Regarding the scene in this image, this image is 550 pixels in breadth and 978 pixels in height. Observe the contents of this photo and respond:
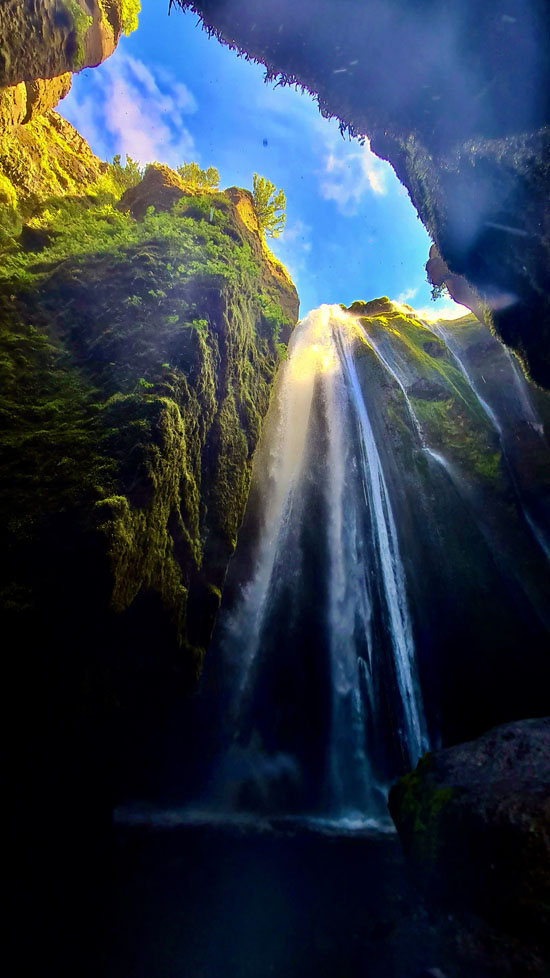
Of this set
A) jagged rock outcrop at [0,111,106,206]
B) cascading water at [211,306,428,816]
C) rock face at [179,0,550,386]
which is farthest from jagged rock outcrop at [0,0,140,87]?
cascading water at [211,306,428,816]

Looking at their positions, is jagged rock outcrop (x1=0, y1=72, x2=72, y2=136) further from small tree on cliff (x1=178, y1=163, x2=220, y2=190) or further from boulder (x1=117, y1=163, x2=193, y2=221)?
small tree on cliff (x1=178, y1=163, x2=220, y2=190)

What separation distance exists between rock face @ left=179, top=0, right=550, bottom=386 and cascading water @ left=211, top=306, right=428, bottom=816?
5948mm

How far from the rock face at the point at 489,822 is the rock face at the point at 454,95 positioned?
7.35 metres

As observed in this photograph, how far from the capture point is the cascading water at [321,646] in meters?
7.68

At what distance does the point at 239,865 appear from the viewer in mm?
5875

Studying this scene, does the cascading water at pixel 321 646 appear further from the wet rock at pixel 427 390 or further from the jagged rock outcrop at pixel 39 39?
the jagged rock outcrop at pixel 39 39

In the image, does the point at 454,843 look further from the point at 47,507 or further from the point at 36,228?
the point at 36,228

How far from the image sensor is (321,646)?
8.76m

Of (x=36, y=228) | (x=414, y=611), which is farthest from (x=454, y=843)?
(x=36, y=228)

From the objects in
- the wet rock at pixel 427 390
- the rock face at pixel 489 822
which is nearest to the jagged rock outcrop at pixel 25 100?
the wet rock at pixel 427 390

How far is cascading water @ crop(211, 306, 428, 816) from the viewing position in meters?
7.68

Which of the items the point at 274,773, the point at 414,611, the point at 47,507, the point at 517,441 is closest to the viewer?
the point at 47,507

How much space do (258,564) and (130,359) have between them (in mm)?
5418

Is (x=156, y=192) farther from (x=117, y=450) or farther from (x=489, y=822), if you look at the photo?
(x=489, y=822)
